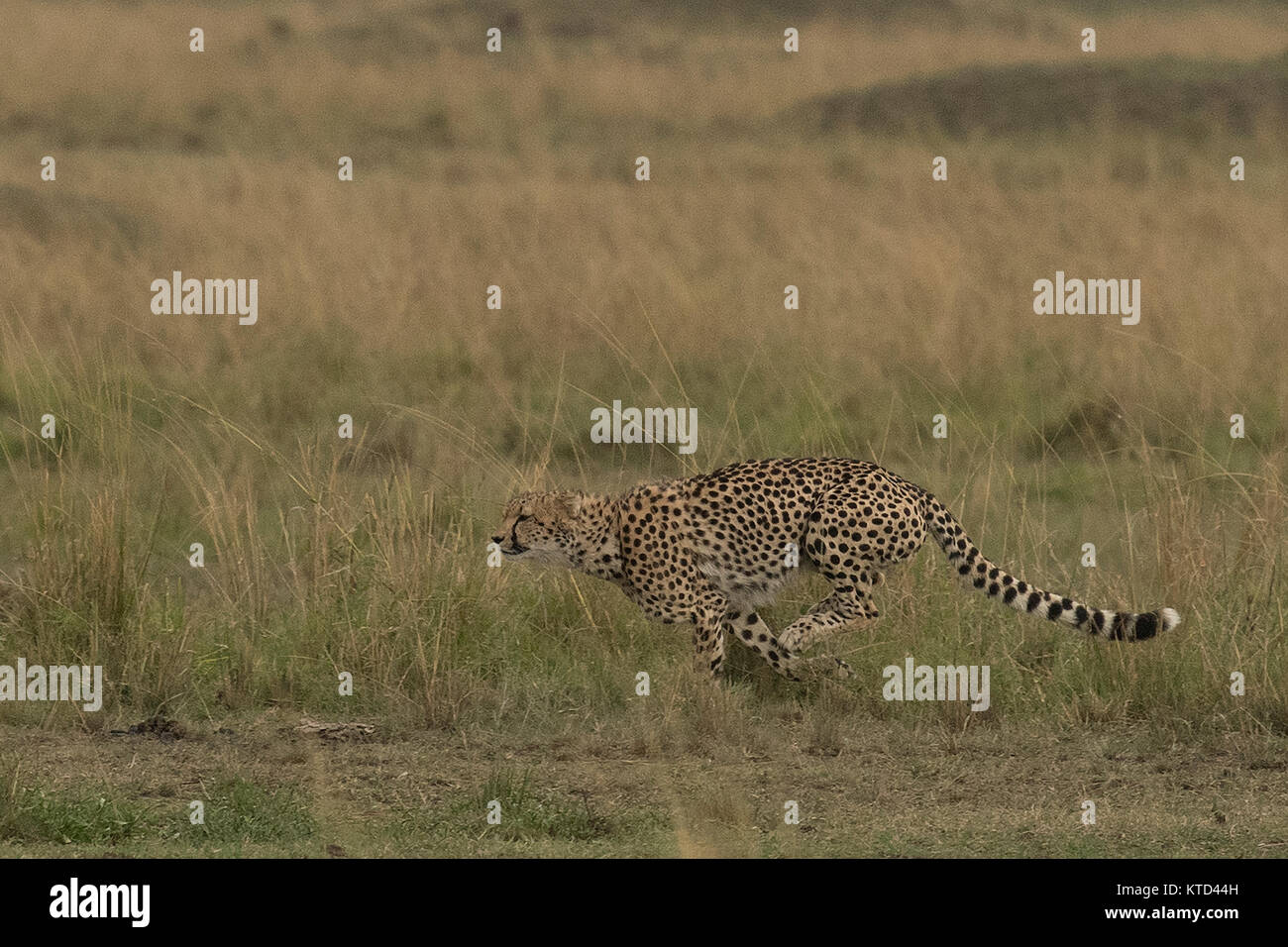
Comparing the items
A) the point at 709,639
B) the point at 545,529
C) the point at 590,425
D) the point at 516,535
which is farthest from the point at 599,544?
the point at 590,425

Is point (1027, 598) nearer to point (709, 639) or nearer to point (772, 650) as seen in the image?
point (772, 650)

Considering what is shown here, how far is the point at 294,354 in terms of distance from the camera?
51.5 feet

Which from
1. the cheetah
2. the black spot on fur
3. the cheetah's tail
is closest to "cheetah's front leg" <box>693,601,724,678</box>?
the cheetah

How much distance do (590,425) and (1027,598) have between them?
5.62m

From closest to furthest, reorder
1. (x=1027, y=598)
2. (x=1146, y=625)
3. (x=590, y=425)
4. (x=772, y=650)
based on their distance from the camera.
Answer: (x=1146, y=625), (x=1027, y=598), (x=772, y=650), (x=590, y=425)

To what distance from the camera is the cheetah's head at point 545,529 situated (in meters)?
9.01

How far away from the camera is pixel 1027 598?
8.89 meters

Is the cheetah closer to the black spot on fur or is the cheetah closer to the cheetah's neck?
the cheetah's neck

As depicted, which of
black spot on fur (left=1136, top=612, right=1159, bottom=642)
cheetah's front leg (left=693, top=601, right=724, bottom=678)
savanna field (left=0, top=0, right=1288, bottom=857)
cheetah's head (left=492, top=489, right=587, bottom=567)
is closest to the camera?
savanna field (left=0, top=0, right=1288, bottom=857)

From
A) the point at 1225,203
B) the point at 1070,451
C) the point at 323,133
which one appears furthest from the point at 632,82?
the point at 1070,451

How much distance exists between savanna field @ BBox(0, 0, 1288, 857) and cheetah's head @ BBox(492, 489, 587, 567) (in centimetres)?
31

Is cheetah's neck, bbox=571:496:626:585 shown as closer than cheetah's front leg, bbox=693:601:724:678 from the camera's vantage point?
No

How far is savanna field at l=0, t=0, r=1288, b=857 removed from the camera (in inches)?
316

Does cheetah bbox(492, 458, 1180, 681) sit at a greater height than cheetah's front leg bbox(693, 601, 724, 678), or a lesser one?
greater
